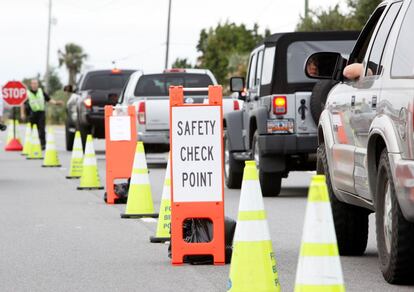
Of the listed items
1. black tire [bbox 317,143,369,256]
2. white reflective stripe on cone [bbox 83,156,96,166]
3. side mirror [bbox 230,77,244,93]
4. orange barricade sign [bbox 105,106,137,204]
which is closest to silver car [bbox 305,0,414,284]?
black tire [bbox 317,143,369,256]

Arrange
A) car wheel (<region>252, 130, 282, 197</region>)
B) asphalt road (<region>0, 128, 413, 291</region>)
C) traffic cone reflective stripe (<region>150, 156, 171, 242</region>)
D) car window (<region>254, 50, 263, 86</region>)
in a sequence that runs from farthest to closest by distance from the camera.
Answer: car window (<region>254, 50, 263, 86</region>), car wheel (<region>252, 130, 282, 197</region>), traffic cone reflective stripe (<region>150, 156, 171, 242</region>), asphalt road (<region>0, 128, 413, 291</region>)

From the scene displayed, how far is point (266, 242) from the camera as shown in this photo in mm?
8195

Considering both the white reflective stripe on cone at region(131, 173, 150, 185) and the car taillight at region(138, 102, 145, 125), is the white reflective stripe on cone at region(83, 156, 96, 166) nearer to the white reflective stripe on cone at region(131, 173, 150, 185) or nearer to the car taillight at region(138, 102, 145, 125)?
the white reflective stripe on cone at region(131, 173, 150, 185)

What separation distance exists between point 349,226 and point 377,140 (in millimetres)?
1582

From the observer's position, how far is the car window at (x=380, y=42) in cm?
958

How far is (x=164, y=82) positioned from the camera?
26.1 m

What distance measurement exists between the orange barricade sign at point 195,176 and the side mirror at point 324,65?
0.92 meters

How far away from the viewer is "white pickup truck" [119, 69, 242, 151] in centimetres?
2466

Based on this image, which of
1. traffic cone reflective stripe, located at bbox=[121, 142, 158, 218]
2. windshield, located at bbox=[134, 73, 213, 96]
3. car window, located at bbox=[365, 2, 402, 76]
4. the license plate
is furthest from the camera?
windshield, located at bbox=[134, 73, 213, 96]

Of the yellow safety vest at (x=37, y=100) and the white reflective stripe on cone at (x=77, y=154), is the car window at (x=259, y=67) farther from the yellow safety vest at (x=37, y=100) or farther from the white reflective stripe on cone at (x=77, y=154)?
the yellow safety vest at (x=37, y=100)

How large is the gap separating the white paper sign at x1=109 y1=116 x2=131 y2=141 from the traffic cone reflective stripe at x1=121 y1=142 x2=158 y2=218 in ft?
7.80

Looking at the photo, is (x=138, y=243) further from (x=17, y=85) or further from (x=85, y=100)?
(x=17, y=85)

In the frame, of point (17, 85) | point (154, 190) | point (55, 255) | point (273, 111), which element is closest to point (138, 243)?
point (55, 255)

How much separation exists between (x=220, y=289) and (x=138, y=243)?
323 centimetres
